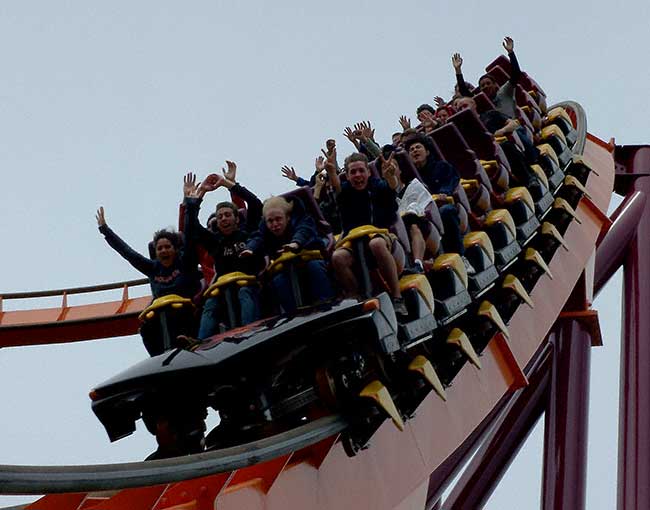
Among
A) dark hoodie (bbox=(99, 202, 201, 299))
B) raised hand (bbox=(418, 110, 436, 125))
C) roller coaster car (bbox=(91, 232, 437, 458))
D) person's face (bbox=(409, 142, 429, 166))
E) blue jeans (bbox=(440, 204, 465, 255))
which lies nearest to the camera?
roller coaster car (bbox=(91, 232, 437, 458))

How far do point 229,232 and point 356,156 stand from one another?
2.11ft

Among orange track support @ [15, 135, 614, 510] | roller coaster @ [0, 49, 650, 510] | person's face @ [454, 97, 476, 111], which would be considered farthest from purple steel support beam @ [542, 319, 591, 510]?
person's face @ [454, 97, 476, 111]

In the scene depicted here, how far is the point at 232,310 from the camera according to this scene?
5.10m

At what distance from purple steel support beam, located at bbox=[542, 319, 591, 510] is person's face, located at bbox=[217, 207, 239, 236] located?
299 centimetres

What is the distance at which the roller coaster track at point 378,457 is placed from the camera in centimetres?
355

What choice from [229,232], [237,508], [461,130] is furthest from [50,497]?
[461,130]

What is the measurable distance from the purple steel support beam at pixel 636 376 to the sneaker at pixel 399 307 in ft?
9.22

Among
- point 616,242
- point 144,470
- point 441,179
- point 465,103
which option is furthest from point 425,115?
point 144,470

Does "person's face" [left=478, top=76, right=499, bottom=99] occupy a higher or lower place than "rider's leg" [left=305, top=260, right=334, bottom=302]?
higher

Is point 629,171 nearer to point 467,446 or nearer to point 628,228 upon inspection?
point 628,228

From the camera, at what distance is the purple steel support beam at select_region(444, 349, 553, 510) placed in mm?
7984

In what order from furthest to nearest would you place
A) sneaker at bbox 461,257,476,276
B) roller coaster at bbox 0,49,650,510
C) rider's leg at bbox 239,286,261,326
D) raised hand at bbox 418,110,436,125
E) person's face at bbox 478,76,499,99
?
person's face at bbox 478,76,499,99
raised hand at bbox 418,110,436,125
sneaker at bbox 461,257,476,276
rider's leg at bbox 239,286,261,326
roller coaster at bbox 0,49,650,510

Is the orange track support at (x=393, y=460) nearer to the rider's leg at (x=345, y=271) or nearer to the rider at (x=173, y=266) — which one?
the rider's leg at (x=345, y=271)

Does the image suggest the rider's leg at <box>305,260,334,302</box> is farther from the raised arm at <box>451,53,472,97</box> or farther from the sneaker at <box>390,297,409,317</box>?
the raised arm at <box>451,53,472,97</box>
